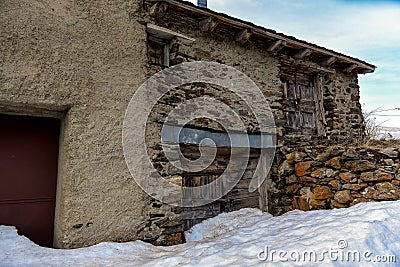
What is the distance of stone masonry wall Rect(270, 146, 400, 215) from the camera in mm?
3736

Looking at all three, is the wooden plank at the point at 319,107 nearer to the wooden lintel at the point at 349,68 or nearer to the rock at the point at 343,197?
the wooden lintel at the point at 349,68

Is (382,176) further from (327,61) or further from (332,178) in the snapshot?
(327,61)

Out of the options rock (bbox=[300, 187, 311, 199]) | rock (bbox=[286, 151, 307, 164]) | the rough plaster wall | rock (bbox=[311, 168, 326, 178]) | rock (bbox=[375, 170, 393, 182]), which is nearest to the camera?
the rough plaster wall

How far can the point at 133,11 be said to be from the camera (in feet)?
12.3

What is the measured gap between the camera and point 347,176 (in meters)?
4.02

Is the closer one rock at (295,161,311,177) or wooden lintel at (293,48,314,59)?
rock at (295,161,311,177)

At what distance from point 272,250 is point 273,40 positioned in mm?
3832

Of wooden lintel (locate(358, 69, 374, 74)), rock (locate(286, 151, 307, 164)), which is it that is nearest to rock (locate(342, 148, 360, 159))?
rock (locate(286, 151, 307, 164))

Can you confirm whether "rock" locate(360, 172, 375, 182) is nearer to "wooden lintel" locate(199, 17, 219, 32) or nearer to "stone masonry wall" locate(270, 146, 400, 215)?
"stone masonry wall" locate(270, 146, 400, 215)

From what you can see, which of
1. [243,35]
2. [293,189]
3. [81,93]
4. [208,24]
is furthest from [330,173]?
[81,93]

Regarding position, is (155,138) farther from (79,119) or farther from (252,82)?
(252,82)

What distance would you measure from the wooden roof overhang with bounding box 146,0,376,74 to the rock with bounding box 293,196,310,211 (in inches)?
104

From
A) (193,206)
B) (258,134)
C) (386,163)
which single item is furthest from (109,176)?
(386,163)

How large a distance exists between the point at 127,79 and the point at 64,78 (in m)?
0.75
